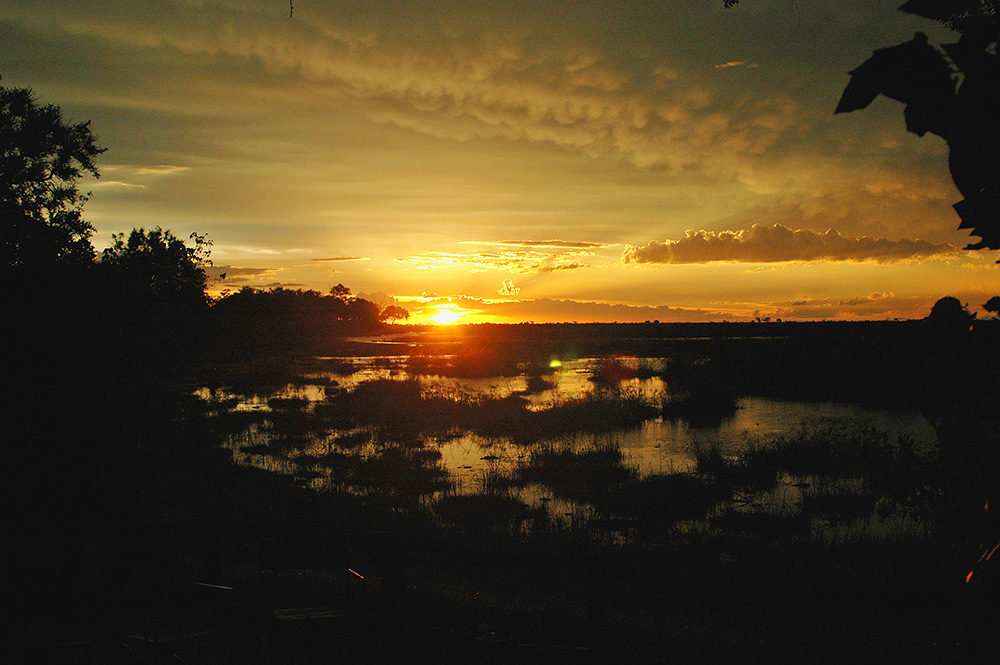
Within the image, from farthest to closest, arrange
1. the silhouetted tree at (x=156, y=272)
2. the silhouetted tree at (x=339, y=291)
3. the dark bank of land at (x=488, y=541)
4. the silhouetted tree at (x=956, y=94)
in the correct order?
the silhouetted tree at (x=339, y=291)
the silhouetted tree at (x=156, y=272)
the dark bank of land at (x=488, y=541)
the silhouetted tree at (x=956, y=94)

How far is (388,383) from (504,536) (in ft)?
92.8

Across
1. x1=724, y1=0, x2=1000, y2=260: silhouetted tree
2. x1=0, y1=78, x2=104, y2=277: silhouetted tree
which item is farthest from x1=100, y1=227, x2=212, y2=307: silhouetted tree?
x1=724, y1=0, x2=1000, y2=260: silhouetted tree

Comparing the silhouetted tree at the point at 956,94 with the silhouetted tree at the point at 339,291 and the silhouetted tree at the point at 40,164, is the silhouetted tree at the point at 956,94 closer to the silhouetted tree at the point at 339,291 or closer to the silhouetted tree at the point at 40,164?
the silhouetted tree at the point at 40,164

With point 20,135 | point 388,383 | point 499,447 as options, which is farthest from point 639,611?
point 388,383

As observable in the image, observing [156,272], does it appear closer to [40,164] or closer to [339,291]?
[40,164]

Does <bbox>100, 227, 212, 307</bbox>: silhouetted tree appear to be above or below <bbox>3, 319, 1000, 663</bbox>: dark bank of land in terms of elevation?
above

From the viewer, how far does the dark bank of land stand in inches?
119

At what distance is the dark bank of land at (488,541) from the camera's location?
119 inches

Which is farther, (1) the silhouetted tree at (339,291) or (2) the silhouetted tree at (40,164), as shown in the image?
(1) the silhouetted tree at (339,291)

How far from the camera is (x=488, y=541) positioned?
1123 cm

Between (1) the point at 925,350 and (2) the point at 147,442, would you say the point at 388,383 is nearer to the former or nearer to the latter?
(2) the point at 147,442

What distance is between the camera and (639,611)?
8.09m

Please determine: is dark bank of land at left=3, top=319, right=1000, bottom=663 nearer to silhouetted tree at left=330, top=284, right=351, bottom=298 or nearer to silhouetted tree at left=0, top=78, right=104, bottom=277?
silhouetted tree at left=0, top=78, right=104, bottom=277

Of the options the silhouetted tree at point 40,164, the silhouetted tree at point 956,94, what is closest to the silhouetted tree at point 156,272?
the silhouetted tree at point 40,164
